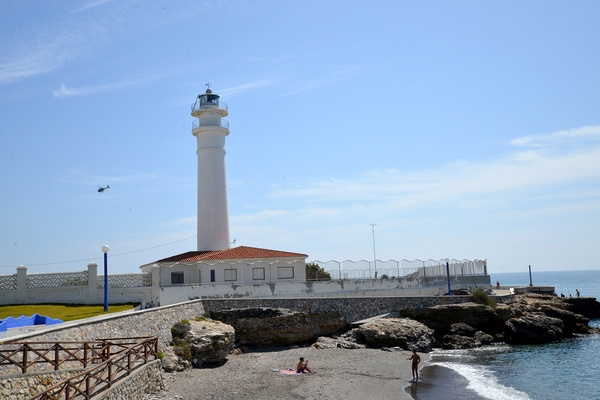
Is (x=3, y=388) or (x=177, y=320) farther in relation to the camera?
(x=177, y=320)

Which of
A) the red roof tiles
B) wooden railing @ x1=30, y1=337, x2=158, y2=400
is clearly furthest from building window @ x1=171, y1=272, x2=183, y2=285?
wooden railing @ x1=30, y1=337, x2=158, y2=400

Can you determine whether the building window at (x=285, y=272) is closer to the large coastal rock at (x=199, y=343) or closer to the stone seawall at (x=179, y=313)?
the stone seawall at (x=179, y=313)

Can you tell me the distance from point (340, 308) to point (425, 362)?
6807 millimetres

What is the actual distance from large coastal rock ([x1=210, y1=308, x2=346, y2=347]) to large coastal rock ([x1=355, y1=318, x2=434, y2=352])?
3.28 m

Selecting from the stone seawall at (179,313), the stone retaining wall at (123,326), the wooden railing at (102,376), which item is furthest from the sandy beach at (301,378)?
the stone seawall at (179,313)

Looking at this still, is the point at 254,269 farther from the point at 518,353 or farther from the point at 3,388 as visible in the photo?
the point at 3,388

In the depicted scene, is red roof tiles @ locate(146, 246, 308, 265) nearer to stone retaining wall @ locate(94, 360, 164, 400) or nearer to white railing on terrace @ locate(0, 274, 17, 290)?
white railing on terrace @ locate(0, 274, 17, 290)

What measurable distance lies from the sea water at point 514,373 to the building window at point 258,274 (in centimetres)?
1267

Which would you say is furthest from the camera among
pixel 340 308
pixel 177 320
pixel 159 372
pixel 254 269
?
pixel 254 269

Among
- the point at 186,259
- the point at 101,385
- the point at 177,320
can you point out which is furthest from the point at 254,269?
the point at 101,385

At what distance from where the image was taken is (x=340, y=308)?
32625mm

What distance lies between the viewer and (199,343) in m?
25.3

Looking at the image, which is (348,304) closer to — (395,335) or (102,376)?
(395,335)

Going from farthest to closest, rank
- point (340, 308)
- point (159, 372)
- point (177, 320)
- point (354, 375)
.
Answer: point (340, 308) → point (177, 320) → point (354, 375) → point (159, 372)
